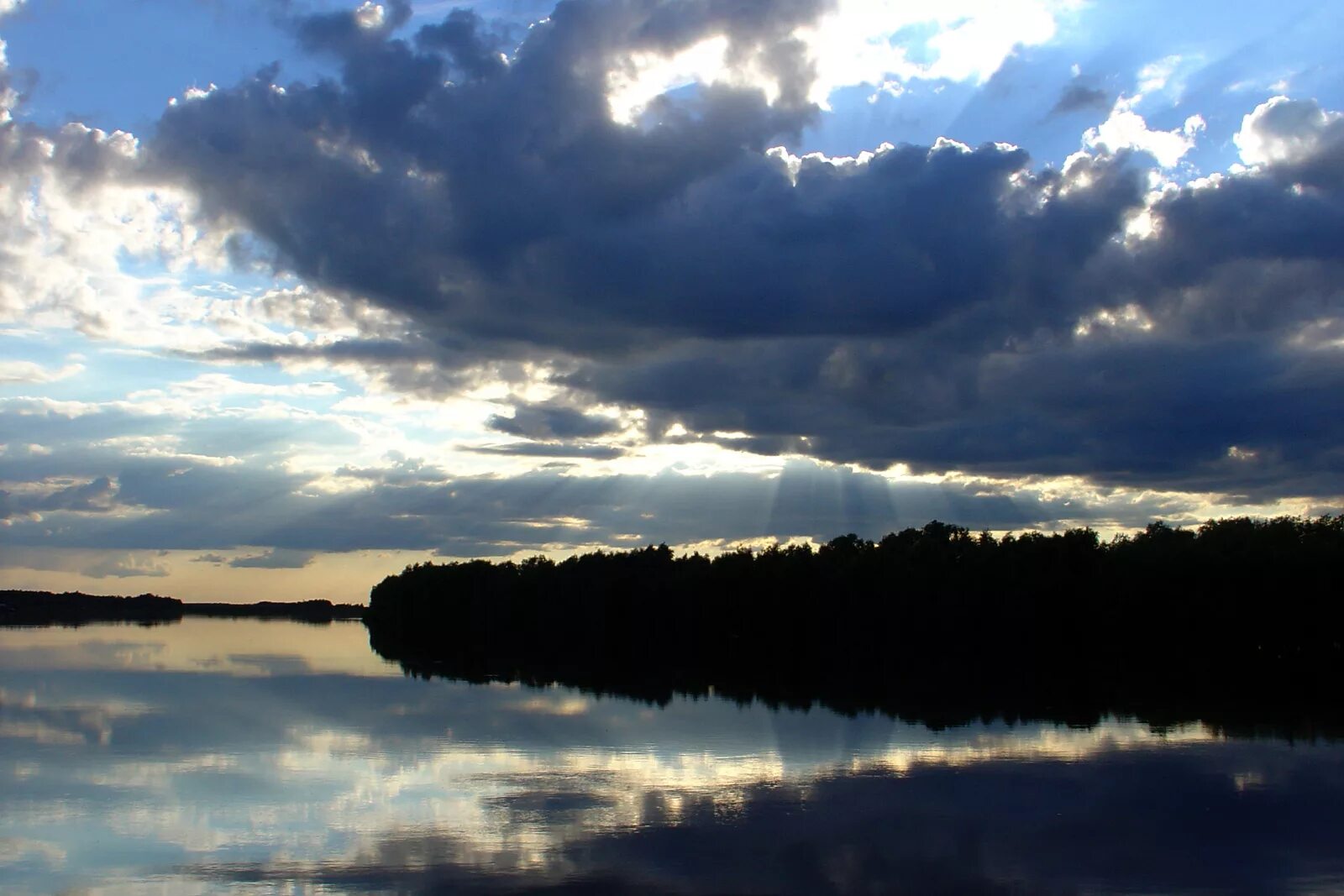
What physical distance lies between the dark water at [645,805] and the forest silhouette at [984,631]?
35.7 ft

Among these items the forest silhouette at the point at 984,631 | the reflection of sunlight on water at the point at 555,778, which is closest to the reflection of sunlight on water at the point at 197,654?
the forest silhouette at the point at 984,631

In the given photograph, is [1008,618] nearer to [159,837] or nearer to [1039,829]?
[1039,829]

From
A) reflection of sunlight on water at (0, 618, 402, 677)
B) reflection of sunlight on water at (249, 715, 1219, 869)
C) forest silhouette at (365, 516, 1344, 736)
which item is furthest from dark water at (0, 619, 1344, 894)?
reflection of sunlight on water at (0, 618, 402, 677)

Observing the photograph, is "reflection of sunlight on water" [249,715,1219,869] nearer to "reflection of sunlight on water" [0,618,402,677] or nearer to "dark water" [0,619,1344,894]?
"dark water" [0,619,1344,894]

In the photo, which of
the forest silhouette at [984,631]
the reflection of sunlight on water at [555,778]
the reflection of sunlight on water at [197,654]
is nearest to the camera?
the reflection of sunlight on water at [555,778]

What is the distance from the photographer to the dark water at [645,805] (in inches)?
778

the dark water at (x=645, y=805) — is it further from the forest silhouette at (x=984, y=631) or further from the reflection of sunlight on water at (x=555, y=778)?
the forest silhouette at (x=984, y=631)

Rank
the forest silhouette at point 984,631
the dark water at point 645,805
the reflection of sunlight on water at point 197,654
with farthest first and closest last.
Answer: the reflection of sunlight on water at point 197,654, the forest silhouette at point 984,631, the dark water at point 645,805

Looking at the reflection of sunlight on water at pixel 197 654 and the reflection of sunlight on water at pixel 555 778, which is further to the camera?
the reflection of sunlight on water at pixel 197 654

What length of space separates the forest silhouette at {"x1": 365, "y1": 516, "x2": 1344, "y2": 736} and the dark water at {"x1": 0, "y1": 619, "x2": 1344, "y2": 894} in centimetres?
1088

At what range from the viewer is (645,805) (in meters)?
26.1

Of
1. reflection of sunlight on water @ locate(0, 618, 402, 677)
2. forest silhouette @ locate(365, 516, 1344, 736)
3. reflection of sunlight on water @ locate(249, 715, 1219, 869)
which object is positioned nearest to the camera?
reflection of sunlight on water @ locate(249, 715, 1219, 869)

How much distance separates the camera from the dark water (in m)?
19.8

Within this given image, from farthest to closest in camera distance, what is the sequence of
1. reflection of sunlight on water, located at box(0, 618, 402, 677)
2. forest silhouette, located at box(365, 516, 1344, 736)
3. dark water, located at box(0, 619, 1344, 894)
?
1. reflection of sunlight on water, located at box(0, 618, 402, 677)
2. forest silhouette, located at box(365, 516, 1344, 736)
3. dark water, located at box(0, 619, 1344, 894)
